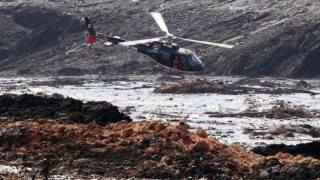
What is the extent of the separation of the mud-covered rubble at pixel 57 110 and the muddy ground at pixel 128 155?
4.23ft

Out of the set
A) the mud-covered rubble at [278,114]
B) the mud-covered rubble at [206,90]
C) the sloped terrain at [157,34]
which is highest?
the sloped terrain at [157,34]

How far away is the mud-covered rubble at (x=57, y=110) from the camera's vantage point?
4138 centimetres

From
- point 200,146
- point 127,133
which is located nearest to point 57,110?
point 127,133

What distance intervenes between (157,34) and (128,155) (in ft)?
239

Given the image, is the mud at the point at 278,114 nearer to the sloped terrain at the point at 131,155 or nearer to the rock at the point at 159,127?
the sloped terrain at the point at 131,155

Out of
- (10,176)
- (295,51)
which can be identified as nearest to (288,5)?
(295,51)

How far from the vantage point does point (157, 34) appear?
106 meters

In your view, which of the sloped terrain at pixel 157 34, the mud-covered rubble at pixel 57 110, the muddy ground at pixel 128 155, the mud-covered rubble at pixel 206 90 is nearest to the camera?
the muddy ground at pixel 128 155

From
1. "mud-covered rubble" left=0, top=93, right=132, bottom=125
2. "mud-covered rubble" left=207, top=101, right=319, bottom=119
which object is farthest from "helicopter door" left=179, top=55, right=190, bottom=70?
"mud-covered rubble" left=0, top=93, right=132, bottom=125

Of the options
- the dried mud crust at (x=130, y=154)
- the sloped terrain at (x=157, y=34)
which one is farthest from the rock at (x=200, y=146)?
the sloped terrain at (x=157, y=34)

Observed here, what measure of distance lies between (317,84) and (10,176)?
63.4 meters

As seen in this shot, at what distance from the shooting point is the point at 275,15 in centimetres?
10544

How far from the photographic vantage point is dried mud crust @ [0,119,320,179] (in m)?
30.7

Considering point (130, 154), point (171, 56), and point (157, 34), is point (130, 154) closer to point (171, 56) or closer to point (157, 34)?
point (171, 56)
